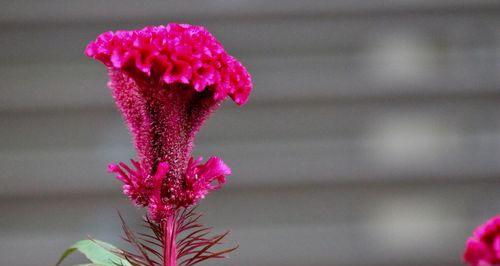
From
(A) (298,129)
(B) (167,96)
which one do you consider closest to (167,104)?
(B) (167,96)

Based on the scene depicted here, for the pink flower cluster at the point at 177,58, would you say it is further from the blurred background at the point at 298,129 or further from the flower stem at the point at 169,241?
Result: the blurred background at the point at 298,129

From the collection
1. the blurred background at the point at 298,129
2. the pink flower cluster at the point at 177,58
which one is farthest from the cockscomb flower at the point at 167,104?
the blurred background at the point at 298,129

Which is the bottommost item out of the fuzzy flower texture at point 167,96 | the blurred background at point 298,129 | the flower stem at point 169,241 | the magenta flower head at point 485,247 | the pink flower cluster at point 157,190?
the magenta flower head at point 485,247

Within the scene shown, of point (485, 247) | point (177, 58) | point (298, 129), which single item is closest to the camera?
point (485, 247)

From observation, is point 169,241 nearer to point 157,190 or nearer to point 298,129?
point 157,190

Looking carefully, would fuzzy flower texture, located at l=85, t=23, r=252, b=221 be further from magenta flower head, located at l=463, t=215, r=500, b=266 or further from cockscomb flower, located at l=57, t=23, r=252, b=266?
magenta flower head, located at l=463, t=215, r=500, b=266

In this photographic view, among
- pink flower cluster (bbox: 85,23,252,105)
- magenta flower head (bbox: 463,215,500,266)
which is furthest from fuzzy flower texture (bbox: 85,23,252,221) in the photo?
magenta flower head (bbox: 463,215,500,266)
